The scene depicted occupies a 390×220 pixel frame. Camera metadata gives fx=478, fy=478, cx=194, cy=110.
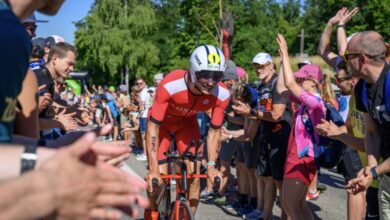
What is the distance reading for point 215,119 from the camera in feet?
17.1

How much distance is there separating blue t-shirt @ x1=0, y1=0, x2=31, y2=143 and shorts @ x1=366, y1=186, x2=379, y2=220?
349 centimetres

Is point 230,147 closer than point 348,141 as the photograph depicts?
No

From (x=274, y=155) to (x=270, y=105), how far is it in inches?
23.0

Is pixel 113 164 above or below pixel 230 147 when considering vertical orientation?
above

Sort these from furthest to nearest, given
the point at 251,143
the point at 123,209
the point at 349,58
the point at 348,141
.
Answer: the point at 251,143, the point at 348,141, the point at 349,58, the point at 123,209

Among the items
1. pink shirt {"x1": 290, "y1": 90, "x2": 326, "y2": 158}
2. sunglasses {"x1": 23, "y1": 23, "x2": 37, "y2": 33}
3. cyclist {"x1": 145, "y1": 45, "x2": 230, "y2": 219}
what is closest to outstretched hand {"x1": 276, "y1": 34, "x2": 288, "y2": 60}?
pink shirt {"x1": 290, "y1": 90, "x2": 326, "y2": 158}

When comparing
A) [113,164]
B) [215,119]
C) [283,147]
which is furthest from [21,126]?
[283,147]

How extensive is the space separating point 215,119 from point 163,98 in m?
0.63

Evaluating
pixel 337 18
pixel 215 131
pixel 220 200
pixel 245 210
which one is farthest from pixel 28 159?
pixel 220 200

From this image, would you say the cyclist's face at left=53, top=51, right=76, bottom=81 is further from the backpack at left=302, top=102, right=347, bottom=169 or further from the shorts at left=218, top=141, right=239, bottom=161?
the shorts at left=218, top=141, right=239, bottom=161

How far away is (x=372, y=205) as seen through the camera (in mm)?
4199

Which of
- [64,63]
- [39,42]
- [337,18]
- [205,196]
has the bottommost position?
[205,196]

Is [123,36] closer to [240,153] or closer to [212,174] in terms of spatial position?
[240,153]

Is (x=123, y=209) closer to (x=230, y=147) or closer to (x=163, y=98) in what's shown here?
(x=163, y=98)
